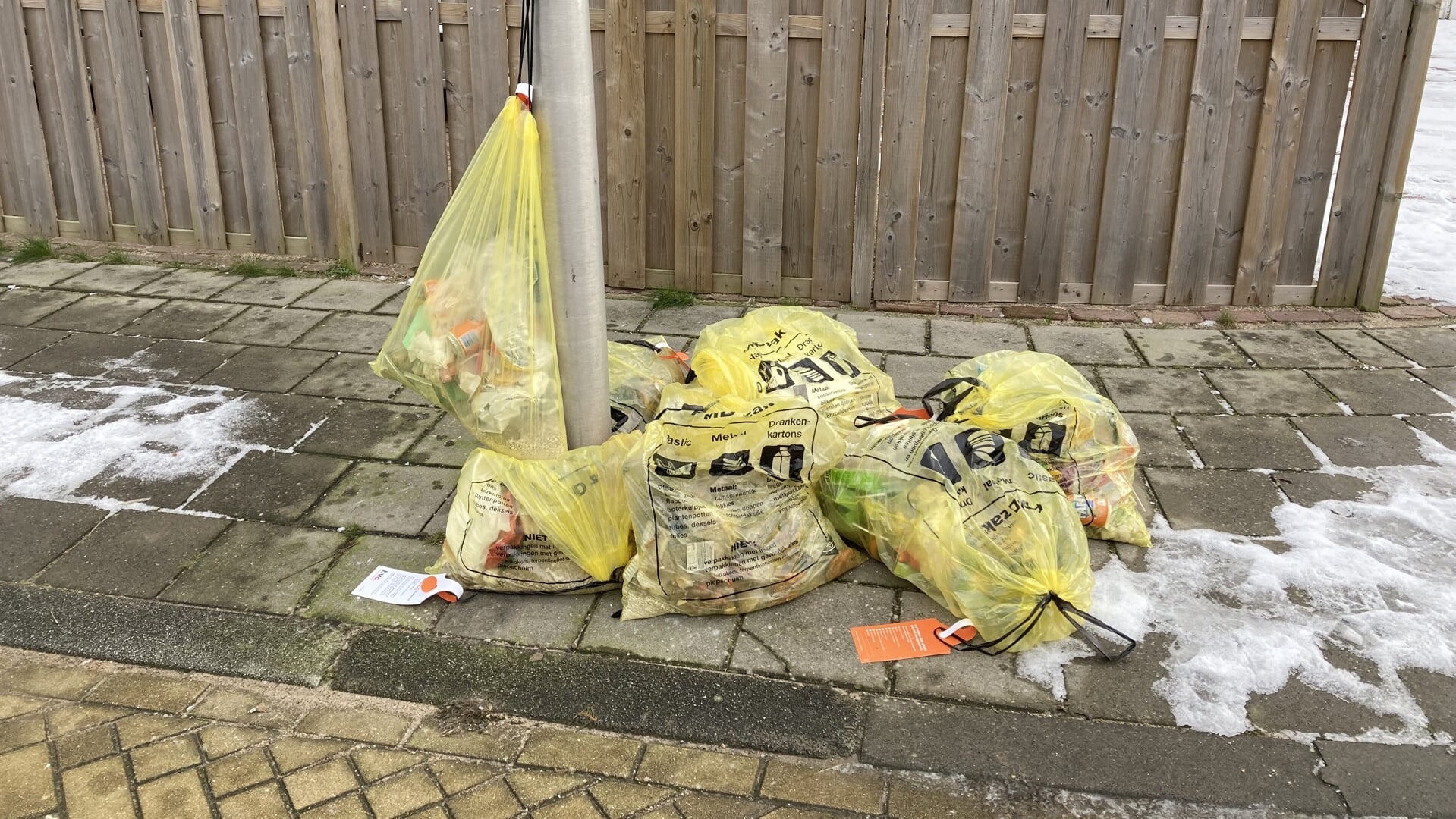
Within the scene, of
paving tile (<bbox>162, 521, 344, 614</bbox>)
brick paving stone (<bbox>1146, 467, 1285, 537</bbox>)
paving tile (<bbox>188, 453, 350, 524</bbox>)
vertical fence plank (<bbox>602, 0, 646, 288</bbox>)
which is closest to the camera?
paving tile (<bbox>162, 521, 344, 614</bbox>)

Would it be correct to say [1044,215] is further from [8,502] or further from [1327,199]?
[8,502]

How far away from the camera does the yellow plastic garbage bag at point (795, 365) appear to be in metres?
3.71

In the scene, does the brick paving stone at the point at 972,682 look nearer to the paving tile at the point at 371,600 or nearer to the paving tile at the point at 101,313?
the paving tile at the point at 371,600

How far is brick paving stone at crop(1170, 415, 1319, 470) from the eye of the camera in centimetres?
409

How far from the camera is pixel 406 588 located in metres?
3.38

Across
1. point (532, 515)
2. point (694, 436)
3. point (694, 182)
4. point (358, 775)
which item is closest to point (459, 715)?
point (358, 775)

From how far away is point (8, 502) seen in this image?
3850mm

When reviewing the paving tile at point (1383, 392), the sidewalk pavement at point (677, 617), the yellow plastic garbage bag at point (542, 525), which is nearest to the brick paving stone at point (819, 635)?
the sidewalk pavement at point (677, 617)

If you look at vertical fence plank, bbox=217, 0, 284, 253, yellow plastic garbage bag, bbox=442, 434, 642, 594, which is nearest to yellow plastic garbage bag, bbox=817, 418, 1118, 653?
yellow plastic garbage bag, bbox=442, 434, 642, 594

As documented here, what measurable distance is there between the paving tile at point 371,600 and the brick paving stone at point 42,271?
361 cm

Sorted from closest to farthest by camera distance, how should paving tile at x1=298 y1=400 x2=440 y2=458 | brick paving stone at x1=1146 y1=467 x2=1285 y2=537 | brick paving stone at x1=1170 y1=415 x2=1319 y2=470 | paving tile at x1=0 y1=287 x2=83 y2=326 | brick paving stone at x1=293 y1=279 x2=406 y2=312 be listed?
brick paving stone at x1=1146 y1=467 x2=1285 y2=537
brick paving stone at x1=1170 y1=415 x2=1319 y2=470
paving tile at x1=298 y1=400 x2=440 y2=458
paving tile at x1=0 y1=287 x2=83 y2=326
brick paving stone at x1=293 y1=279 x2=406 y2=312

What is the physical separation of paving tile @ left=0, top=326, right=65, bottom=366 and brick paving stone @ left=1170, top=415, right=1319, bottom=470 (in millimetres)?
4880

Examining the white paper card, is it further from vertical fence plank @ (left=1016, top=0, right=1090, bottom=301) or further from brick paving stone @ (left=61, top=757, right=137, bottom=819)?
vertical fence plank @ (left=1016, top=0, right=1090, bottom=301)

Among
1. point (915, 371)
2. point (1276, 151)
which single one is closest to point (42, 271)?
point (915, 371)
